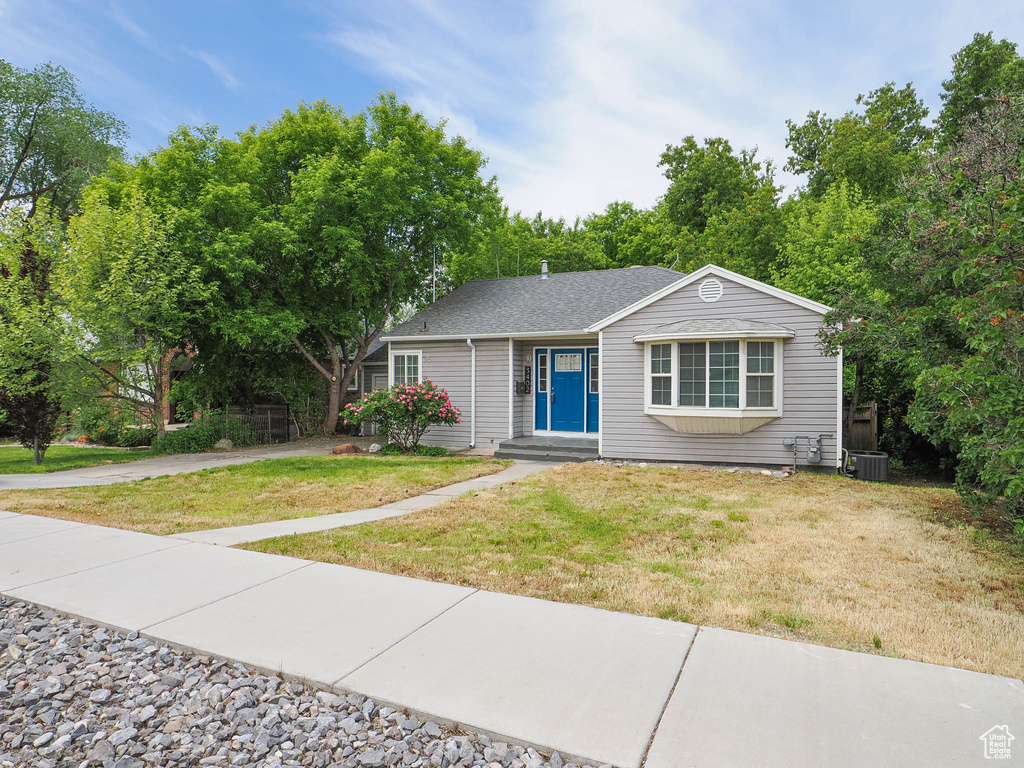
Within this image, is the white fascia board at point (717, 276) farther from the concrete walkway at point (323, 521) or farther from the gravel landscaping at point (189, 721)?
the gravel landscaping at point (189, 721)

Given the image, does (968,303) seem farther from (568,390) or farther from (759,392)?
(568,390)

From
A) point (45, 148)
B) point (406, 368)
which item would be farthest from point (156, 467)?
point (45, 148)

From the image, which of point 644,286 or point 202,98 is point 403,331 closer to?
point 644,286

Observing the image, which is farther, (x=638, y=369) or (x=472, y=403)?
(x=472, y=403)

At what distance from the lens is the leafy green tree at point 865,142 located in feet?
71.9

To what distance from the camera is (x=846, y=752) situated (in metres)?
2.13

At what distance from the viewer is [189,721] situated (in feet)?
8.26

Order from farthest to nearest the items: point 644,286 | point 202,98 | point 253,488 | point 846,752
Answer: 1. point 202,98
2. point 644,286
3. point 253,488
4. point 846,752

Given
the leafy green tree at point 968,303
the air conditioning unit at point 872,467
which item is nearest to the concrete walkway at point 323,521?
the leafy green tree at point 968,303

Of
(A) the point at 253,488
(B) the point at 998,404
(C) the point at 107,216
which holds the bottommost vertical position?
(A) the point at 253,488

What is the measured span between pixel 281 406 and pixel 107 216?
6.76 metres

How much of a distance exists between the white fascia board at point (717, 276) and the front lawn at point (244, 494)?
12.3ft

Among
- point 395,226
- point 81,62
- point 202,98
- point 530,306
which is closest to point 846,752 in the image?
point 530,306

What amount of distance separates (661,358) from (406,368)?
22.2ft
